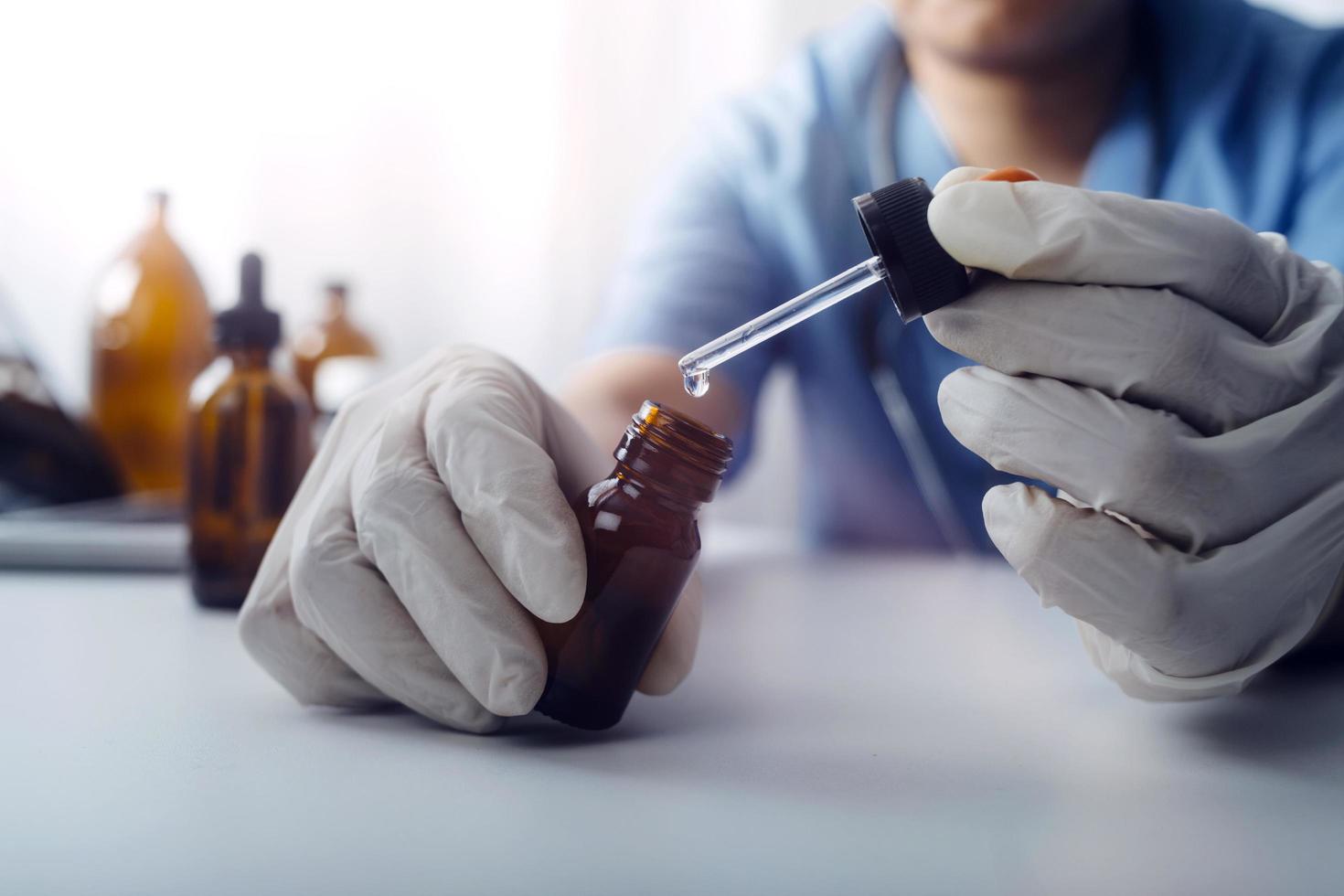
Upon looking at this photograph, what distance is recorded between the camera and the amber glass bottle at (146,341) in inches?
56.6

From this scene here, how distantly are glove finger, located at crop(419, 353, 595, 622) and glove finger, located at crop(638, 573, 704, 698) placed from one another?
3.4 inches

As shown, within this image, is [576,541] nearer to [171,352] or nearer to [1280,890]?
[1280,890]

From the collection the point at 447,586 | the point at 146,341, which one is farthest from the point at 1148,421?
the point at 146,341

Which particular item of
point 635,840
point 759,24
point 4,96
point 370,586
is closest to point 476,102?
point 759,24

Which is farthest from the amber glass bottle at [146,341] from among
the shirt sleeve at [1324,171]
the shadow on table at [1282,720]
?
the shirt sleeve at [1324,171]

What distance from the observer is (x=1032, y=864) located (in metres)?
0.43

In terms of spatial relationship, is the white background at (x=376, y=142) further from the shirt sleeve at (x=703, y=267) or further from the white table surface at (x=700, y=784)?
→ the white table surface at (x=700, y=784)

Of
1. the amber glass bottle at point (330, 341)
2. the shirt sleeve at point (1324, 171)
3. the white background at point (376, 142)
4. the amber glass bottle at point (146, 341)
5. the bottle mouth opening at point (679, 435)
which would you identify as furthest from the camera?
the white background at point (376, 142)

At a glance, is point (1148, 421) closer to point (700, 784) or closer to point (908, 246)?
point (908, 246)

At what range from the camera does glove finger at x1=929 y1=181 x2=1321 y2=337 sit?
1.90 ft

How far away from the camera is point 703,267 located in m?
1.39

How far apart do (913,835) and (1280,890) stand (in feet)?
0.47

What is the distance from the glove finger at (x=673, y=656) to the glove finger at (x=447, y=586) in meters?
0.08

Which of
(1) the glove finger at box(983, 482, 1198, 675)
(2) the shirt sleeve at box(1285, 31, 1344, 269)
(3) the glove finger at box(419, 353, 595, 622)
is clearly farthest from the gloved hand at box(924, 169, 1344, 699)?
(2) the shirt sleeve at box(1285, 31, 1344, 269)
